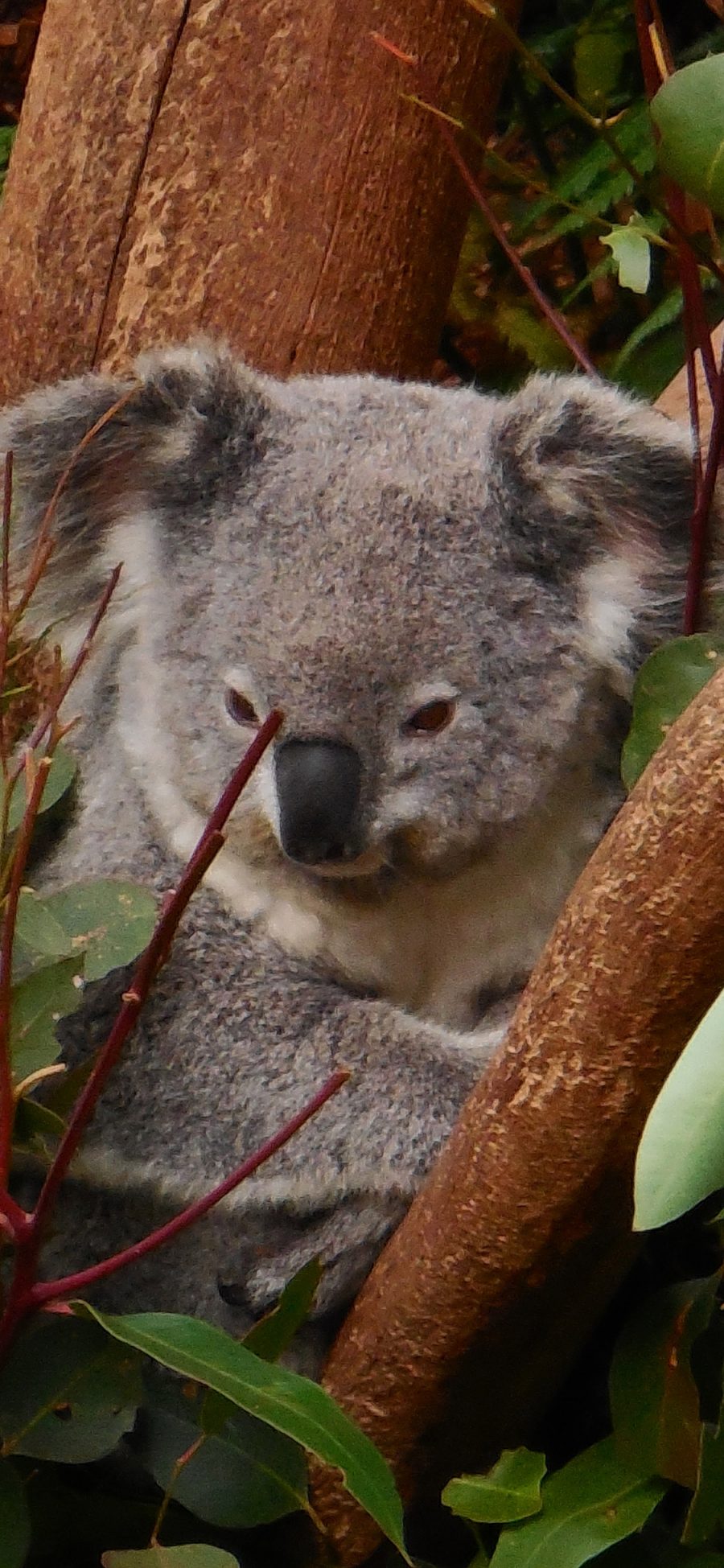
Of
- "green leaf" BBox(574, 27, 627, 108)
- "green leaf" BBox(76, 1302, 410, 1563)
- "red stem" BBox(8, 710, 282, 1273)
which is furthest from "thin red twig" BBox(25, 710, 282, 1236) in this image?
"green leaf" BBox(574, 27, 627, 108)

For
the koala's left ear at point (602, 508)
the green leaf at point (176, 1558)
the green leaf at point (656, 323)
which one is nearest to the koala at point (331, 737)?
the koala's left ear at point (602, 508)

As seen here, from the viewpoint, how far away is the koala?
77.9 inches

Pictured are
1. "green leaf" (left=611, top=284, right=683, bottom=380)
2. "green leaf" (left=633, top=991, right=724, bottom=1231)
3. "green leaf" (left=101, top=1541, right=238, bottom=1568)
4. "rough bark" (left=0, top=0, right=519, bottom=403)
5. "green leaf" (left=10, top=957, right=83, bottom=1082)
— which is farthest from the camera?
"green leaf" (left=611, top=284, right=683, bottom=380)

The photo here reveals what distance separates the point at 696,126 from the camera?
143cm

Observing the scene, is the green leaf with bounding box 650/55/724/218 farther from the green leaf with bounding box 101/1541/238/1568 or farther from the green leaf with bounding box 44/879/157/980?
the green leaf with bounding box 101/1541/238/1568

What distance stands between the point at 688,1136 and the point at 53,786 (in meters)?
→ 1.35

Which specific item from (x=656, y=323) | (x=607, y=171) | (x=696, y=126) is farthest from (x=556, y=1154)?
(x=607, y=171)

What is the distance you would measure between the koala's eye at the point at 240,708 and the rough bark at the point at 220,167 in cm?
96

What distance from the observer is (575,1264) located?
168 centimetres

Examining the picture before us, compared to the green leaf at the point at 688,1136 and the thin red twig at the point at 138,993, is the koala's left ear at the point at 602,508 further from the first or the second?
the green leaf at the point at 688,1136

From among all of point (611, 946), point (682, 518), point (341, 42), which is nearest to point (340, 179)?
point (341, 42)

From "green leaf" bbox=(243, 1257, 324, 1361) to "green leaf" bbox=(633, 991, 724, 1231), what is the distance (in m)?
0.83

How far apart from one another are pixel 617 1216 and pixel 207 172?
1.87 metres

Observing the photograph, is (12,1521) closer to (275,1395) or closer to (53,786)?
(275,1395)
